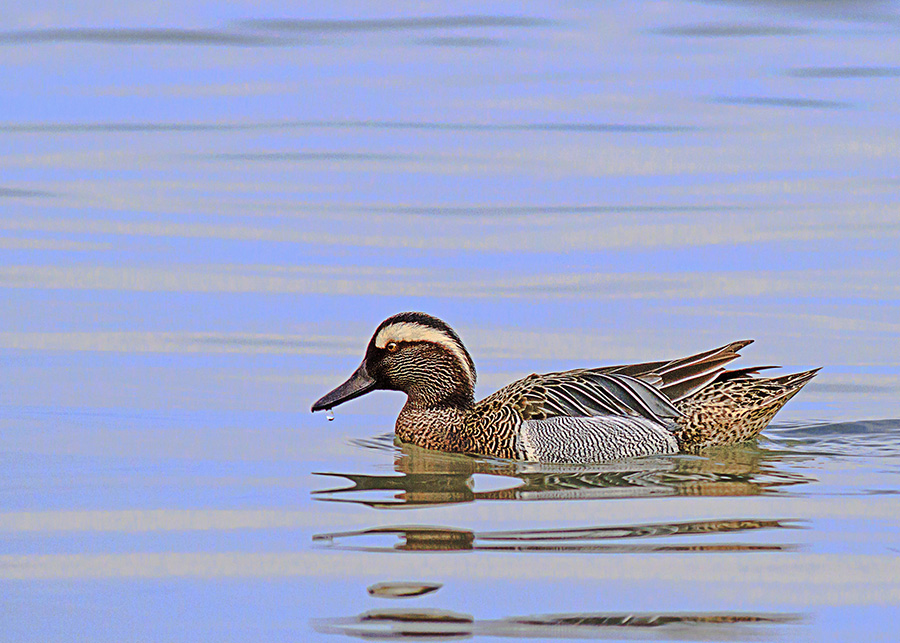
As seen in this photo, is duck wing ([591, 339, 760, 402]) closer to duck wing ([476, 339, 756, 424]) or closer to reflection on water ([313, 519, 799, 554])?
duck wing ([476, 339, 756, 424])

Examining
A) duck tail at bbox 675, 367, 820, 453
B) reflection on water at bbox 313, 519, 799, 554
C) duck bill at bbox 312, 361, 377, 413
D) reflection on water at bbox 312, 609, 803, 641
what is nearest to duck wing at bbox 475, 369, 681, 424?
duck tail at bbox 675, 367, 820, 453

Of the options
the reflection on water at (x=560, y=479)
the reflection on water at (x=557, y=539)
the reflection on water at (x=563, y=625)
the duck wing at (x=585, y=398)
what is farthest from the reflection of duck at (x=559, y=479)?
the reflection on water at (x=563, y=625)

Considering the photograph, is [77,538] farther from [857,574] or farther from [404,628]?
[857,574]

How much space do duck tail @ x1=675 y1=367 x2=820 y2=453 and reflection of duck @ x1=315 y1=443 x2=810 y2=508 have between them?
0.14 meters

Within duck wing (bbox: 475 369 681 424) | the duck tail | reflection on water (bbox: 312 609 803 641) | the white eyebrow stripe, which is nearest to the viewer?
reflection on water (bbox: 312 609 803 641)

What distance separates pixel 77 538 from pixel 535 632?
2365mm

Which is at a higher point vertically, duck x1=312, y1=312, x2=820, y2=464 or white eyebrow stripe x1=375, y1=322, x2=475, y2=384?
white eyebrow stripe x1=375, y1=322, x2=475, y2=384

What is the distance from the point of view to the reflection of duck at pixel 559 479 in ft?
26.4

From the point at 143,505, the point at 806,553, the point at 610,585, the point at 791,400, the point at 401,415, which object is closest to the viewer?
the point at 610,585

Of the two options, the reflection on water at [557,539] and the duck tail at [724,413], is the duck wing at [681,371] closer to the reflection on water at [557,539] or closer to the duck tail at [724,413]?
the duck tail at [724,413]

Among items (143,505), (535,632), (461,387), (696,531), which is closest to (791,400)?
(461,387)

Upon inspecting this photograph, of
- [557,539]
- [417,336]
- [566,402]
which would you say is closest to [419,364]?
[417,336]

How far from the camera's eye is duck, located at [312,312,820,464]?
936 cm

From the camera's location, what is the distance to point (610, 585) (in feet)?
20.3
